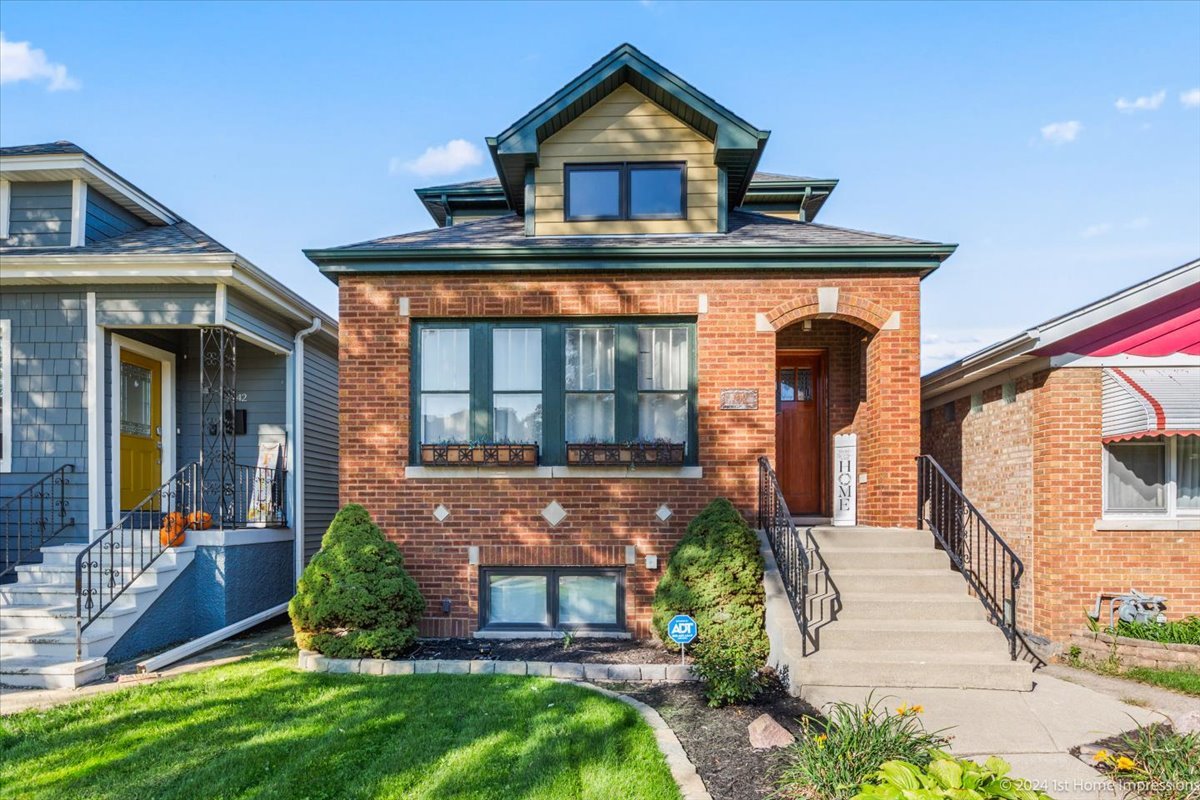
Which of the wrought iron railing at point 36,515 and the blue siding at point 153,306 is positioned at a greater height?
the blue siding at point 153,306

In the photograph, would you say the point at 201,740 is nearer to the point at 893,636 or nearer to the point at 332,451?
the point at 893,636

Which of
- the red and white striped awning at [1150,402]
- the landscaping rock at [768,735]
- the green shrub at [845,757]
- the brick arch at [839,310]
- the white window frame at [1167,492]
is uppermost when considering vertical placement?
the brick arch at [839,310]

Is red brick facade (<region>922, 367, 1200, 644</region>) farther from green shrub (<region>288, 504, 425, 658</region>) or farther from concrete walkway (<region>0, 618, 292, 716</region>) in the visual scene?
concrete walkway (<region>0, 618, 292, 716</region>)

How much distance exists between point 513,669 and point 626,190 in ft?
17.7

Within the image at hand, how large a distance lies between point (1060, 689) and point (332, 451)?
34.0ft

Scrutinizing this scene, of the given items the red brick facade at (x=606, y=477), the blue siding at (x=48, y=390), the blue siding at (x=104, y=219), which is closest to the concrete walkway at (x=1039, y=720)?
the red brick facade at (x=606, y=477)

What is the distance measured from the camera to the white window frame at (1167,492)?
7.73m

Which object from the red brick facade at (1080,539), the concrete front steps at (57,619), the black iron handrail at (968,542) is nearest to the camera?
the concrete front steps at (57,619)

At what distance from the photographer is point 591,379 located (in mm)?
8297

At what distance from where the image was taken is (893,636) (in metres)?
6.39

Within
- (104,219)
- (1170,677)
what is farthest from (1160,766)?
(104,219)

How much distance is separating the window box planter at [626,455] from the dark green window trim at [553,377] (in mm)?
222

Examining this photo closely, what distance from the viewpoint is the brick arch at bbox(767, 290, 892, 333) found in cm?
808

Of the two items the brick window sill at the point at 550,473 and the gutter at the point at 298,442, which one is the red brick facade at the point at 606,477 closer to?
the brick window sill at the point at 550,473
